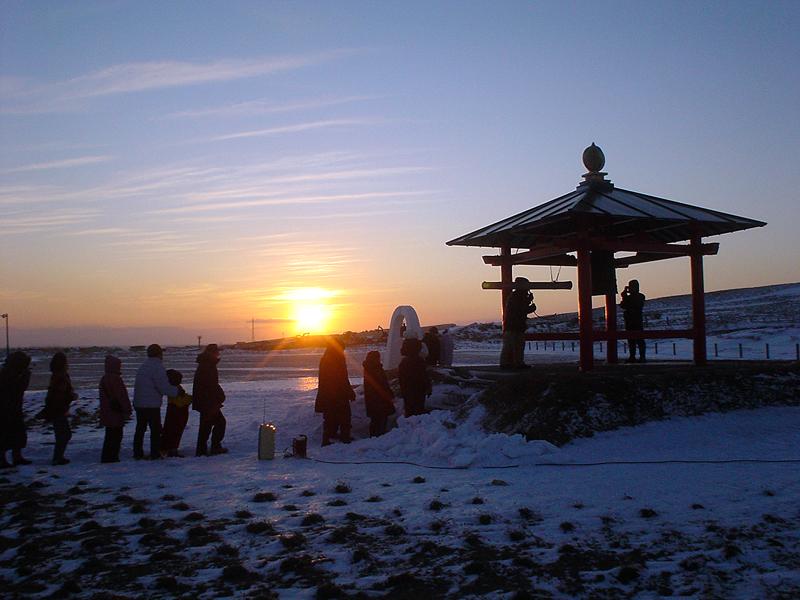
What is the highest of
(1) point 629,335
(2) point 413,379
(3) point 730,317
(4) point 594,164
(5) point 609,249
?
(4) point 594,164

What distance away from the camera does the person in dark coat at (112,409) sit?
37.3ft

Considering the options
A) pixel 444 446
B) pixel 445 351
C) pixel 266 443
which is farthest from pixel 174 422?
pixel 445 351

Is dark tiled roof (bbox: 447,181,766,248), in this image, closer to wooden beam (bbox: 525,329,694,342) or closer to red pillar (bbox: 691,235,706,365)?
red pillar (bbox: 691,235,706,365)

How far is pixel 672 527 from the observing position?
6270mm

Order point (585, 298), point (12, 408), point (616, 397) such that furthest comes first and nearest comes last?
1. point (585, 298)
2. point (12, 408)
3. point (616, 397)

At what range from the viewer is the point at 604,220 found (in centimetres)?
1298

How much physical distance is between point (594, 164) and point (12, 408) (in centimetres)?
1191

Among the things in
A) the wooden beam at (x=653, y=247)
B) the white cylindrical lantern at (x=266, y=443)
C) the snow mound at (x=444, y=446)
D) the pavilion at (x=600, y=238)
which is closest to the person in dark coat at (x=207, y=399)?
the white cylindrical lantern at (x=266, y=443)

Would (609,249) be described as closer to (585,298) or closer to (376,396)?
(585,298)

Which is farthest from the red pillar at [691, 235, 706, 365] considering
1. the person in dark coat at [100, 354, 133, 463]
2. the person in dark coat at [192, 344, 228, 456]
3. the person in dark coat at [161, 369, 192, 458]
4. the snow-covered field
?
the person in dark coat at [100, 354, 133, 463]

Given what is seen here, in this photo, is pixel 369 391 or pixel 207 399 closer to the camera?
pixel 207 399

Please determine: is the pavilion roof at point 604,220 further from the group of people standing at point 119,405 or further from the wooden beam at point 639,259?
the group of people standing at point 119,405

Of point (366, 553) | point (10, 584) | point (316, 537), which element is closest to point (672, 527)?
point (366, 553)

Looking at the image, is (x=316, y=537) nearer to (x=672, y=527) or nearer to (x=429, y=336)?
(x=672, y=527)
